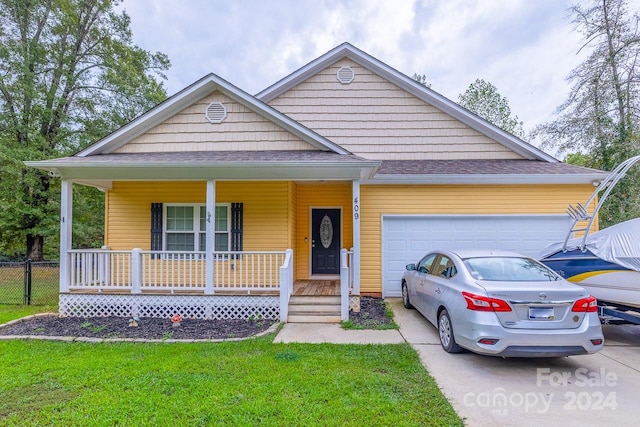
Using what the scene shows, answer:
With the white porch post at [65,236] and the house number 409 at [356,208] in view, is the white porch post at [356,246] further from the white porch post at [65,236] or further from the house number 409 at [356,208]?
the white porch post at [65,236]

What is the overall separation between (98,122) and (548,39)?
804 inches

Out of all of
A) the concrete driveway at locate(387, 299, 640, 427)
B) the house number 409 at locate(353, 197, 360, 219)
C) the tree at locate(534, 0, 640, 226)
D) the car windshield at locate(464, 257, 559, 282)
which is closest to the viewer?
the concrete driveway at locate(387, 299, 640, 427)

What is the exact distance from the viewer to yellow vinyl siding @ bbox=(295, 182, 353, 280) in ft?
30.9

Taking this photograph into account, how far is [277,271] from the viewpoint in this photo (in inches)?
297

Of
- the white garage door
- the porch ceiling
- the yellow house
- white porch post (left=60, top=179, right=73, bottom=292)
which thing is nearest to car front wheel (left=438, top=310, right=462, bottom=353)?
the yellow house

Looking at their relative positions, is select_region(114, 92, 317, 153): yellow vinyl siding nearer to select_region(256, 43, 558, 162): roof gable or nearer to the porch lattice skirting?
select_region(256, 43, 558, 162): roof gable

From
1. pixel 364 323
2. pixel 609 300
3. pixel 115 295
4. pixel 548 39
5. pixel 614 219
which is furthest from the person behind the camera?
pixel 548 39

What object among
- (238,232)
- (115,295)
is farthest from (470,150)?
(115,295)

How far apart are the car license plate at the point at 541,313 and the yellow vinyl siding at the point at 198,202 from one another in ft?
17.7

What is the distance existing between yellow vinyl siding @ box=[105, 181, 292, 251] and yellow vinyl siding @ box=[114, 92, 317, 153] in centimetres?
93

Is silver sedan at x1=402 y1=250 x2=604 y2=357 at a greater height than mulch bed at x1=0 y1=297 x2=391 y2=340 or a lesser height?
greater

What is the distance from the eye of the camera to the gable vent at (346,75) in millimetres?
10430

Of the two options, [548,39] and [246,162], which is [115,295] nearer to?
[246,162]

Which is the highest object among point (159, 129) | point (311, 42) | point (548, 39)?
point (311, 42)
